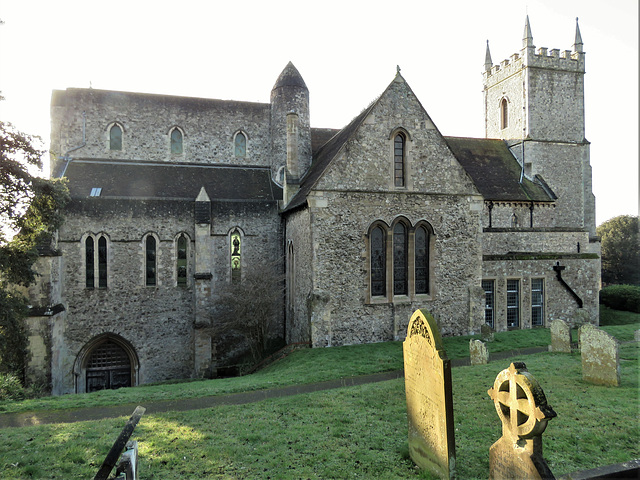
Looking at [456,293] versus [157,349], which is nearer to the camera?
[456,293]

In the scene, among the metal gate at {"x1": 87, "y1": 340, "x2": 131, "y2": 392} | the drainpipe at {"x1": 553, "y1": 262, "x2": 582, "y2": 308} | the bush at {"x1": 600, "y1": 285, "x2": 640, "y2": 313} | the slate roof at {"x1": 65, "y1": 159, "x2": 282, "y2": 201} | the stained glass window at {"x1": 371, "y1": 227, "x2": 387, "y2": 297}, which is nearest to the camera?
the stained glass window at {"x1": 371, "y1": 227, "x2": 387, "y2": 297}

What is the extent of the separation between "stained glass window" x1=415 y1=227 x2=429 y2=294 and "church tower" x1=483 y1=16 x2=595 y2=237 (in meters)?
14.6

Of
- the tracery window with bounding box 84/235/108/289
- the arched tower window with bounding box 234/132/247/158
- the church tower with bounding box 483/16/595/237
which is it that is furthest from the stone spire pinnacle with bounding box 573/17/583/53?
the tracery window with bounding box 84/235/108/289

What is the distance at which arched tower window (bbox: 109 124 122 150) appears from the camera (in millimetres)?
20953

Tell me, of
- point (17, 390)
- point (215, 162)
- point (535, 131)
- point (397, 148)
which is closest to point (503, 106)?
point (535, 131)

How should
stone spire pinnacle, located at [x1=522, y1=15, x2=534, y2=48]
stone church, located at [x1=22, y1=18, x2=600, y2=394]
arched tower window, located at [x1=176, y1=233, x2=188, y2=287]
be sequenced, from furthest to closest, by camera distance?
stone spire pinnacle, located at [x1=522, y1=15, x2=534, y2=48]
arched tower window, located at [x1=176, y1=233, x2=188, y2=287]
stone church, located at [x1=22, y1=18, x2=600, y2=394]

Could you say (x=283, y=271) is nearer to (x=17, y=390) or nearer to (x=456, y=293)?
(x=456, y=293)

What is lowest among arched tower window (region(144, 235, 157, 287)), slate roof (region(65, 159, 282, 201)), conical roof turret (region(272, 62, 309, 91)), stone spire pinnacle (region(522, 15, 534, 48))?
arched tower window (region(144, 235, 157, 287))

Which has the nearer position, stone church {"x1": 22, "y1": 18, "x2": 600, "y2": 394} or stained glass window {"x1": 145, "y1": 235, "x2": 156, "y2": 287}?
stone church {"x1": 22, "y1": 18, "x2": 600, "y2": 394}

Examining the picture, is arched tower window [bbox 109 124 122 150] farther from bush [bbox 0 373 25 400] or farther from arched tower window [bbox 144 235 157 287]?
bush [bbox 0 373 25 400]

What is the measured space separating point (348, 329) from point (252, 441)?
8496mm

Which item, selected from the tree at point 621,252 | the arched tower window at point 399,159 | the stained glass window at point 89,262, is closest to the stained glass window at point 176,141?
the stained glass window at point 89,262

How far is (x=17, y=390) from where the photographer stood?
40.8ft

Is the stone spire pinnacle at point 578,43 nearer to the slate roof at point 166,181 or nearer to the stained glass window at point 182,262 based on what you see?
the slate roof at point 166,181
